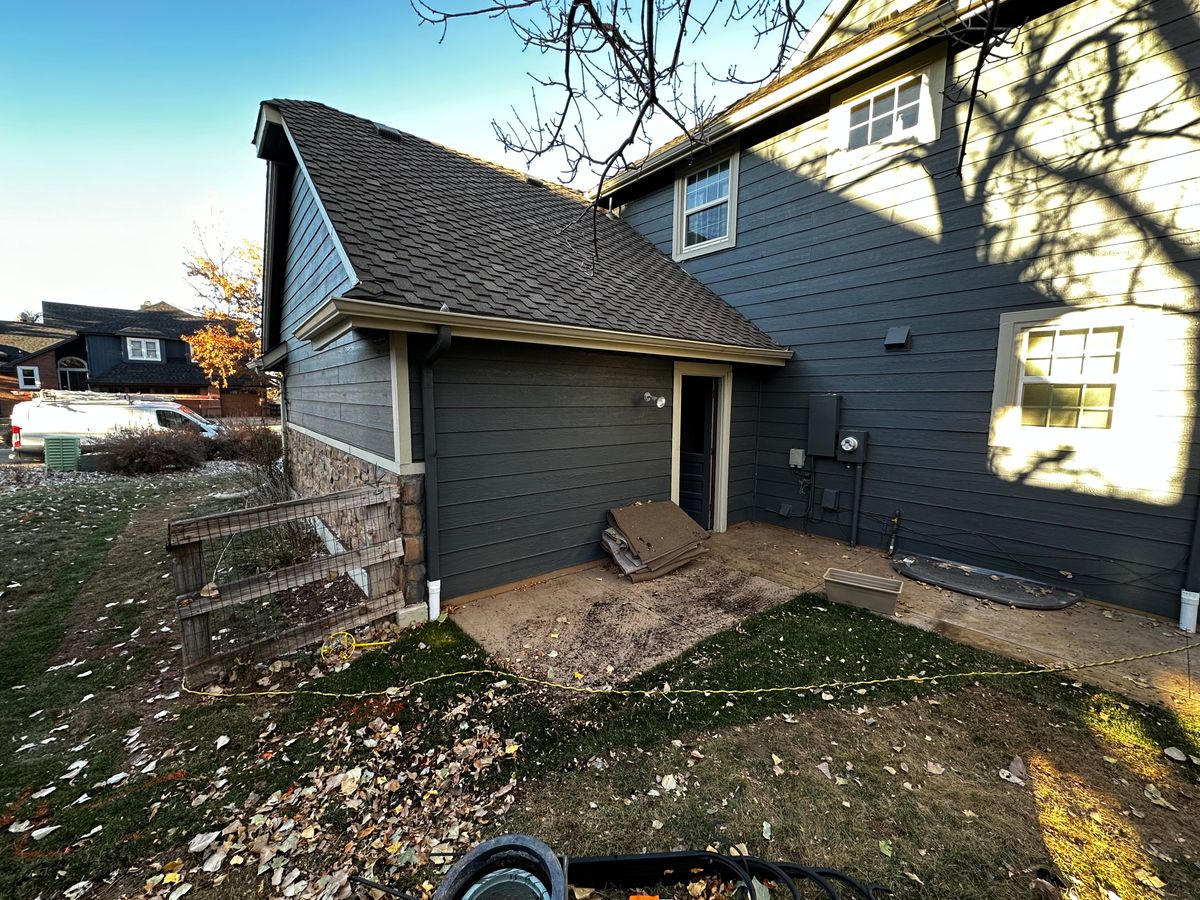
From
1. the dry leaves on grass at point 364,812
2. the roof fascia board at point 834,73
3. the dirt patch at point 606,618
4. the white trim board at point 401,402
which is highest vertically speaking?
the roof fascia board at point 834,73

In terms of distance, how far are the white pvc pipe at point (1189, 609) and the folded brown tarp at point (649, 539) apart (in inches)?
152

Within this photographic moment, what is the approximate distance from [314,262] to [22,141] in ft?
28.7

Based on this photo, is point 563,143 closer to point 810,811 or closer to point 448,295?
point 448,295

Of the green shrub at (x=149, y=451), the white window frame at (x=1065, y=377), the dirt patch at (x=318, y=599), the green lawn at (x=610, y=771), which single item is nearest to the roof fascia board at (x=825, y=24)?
the white window frame at (x=1065, y=377)

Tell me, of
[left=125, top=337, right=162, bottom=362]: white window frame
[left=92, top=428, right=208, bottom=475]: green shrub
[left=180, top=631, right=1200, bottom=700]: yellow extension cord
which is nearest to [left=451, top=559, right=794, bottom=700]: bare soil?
[left=180, top=631, right=1200, bottom=700]: yellow extension cord

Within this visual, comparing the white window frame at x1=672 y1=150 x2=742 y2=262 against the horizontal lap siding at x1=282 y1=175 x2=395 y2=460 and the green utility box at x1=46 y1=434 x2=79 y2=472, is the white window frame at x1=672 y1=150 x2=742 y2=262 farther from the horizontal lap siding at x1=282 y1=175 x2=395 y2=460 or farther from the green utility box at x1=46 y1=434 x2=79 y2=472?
the green utility box at x1=46 y1=434 x2=79 y2=472

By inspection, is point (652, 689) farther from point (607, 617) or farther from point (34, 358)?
point (34, 358)

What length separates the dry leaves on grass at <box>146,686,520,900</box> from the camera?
73.0 inches

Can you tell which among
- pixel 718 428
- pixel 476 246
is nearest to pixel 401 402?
pixel 476 246

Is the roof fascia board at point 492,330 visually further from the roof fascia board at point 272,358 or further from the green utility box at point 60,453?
the green utility box at point 60,453

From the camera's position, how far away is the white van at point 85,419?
11.7m

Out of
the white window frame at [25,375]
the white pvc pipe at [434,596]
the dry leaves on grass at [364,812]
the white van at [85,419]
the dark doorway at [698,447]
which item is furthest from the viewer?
the white window frame at [25,375]

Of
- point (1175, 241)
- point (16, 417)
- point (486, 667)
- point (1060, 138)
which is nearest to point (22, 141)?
point (16, 417)

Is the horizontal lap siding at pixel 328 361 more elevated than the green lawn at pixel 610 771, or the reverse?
the horizontal lap siding at pixel 328 361
